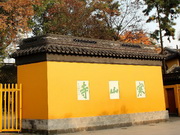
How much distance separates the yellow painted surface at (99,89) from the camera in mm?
10164

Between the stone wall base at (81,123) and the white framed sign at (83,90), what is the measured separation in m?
0.91

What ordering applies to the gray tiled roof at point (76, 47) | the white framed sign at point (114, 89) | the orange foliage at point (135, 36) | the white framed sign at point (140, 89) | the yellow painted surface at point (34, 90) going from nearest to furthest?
the yellow painted surface at point (34, 90) < the gray tiled roof at point (76, 47) < the white framed sign at point (114, 89) < the white framed sign at point (140, 89) < the orange foliage at point (135, 36)

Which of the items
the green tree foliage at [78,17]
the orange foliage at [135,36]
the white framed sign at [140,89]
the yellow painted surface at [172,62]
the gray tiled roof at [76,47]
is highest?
the green tree foliage at [78,17]

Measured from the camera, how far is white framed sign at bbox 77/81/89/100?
35.1 feet

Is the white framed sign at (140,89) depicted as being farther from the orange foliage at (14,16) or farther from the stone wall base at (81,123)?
the orange foliage at (14,16)

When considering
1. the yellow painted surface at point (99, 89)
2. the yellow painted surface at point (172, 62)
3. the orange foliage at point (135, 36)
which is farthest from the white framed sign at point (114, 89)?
the yellow painted surface at point (172, 62)

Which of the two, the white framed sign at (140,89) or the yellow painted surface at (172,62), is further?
the yellow painted surface at (172,62)

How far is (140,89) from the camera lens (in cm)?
1277

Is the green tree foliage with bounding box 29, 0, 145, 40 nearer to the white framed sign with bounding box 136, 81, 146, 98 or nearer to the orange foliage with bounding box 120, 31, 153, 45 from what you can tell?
the orange foliage with bounding box 120, 31, 153, 45

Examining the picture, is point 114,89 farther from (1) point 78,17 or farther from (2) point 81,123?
(1) point 78,17

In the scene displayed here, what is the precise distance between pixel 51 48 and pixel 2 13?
912 centimetres

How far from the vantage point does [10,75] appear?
22.5 m

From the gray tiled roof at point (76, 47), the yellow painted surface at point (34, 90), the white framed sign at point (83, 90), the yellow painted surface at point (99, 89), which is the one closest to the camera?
the yellow painted surface at point (34, 90)

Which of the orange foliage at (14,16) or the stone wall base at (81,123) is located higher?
the orange foliage at (14,16)
